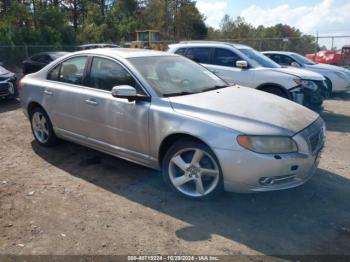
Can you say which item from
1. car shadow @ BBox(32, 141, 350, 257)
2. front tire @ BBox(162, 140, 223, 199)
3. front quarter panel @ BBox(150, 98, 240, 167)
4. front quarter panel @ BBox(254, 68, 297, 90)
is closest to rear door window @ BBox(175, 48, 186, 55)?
front quarter panel @ BBox(254, 68, 297, 90)

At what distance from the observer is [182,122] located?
3.92 m

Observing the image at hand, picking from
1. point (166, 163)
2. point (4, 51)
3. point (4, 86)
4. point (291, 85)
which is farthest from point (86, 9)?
point (166, 163)

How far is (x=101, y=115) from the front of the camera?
470 cm

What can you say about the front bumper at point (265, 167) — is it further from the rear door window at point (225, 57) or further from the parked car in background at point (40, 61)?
the parked car in background at point (40, 61)

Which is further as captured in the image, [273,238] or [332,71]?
[332,71]

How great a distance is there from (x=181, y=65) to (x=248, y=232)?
2.53 metres

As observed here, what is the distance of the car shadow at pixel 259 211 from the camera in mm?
3350

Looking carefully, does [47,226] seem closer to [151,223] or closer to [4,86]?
[151,223]

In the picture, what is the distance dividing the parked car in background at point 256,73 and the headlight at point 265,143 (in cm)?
463

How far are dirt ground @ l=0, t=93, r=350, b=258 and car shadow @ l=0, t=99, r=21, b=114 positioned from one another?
182 inches

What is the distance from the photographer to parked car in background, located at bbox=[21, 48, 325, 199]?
3660 mm

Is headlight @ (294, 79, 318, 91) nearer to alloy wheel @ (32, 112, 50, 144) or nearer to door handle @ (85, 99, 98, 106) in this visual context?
door handle @ (85, 99, 98, 106)

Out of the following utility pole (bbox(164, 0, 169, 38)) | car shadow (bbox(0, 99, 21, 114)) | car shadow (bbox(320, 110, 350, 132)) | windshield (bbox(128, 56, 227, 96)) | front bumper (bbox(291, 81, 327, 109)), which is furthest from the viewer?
utility pole (bbox(164, 0, 169, 38))

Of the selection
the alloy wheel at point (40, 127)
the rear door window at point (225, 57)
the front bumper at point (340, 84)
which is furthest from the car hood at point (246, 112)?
the front bumper at point (340, 84)
